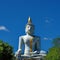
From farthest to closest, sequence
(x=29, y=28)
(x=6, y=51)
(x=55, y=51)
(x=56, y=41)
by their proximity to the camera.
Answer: (x=29, y=28) → (x=6, y=51) → (x=56, y=41) → (x=55, y=51)

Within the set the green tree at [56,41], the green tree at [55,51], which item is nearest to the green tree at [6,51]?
the green tree at [55,51]

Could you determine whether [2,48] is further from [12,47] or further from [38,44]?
[38,44]

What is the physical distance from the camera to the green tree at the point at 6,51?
4734 centimetres

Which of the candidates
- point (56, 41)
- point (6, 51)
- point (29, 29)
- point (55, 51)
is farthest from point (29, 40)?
point (55, 51)

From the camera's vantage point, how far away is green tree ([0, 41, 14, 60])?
155 feet

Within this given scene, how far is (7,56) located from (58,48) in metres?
8.04

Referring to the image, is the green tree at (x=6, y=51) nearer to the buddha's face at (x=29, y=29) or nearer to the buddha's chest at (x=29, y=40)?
the buddha's chest at (x=29, y=40)

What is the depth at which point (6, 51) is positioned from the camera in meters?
47.9

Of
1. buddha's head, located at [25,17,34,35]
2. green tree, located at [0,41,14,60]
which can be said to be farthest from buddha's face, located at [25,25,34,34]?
green tree, located at [0,41,14,60]

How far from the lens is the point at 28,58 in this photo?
176 feet

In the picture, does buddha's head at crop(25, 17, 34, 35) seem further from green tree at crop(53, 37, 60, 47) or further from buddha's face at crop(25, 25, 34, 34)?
green tree at crop(53, 37, 60, 47)

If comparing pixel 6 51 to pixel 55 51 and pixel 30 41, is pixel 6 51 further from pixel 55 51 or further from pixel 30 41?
pixel 30 41

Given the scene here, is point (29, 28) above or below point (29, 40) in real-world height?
above

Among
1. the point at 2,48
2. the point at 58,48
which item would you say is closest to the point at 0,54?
the point at 2,48
